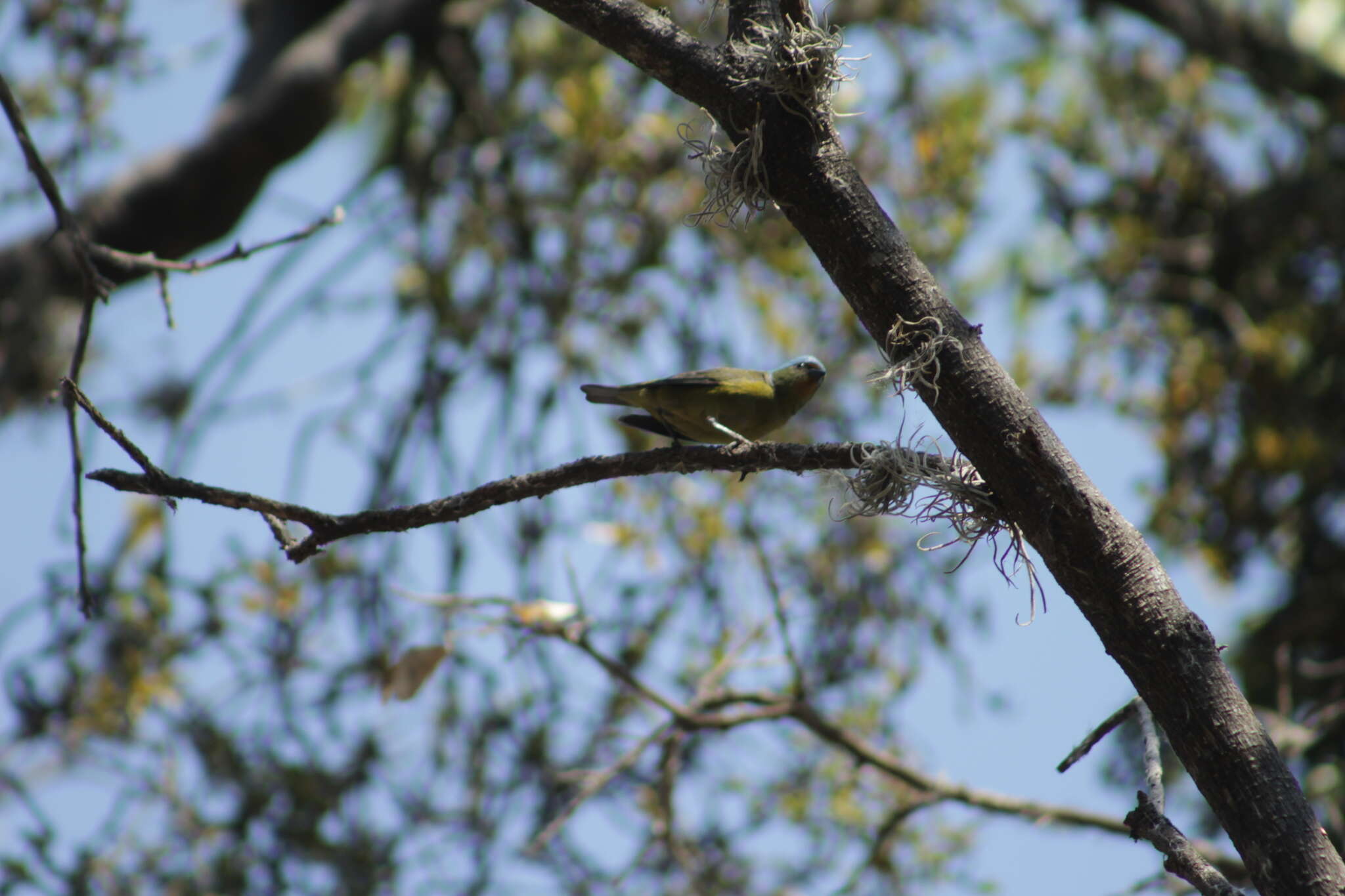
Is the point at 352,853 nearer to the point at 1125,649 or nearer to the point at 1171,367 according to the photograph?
the point at 1125,649

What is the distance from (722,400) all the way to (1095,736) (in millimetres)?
1796

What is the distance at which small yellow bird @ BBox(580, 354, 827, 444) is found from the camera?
341 centimetres

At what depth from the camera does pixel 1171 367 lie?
4973 millimetres

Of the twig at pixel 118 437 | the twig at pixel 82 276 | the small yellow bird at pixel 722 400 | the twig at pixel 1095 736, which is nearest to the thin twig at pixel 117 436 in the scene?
the twig at pixel 118 437

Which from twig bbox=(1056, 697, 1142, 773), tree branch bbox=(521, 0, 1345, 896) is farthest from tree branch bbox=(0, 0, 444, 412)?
twig bbox=(1056, 697, 1142, 773)

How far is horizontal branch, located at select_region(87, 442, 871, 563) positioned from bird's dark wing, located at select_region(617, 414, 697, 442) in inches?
62.1

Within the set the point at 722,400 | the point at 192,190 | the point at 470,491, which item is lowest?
the point at 470,491

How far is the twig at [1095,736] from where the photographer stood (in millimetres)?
1812

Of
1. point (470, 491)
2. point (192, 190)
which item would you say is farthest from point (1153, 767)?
point (192, 190)

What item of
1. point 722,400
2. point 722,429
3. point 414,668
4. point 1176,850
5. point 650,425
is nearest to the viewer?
point 1176,850

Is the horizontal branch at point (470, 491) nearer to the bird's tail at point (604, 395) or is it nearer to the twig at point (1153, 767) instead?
the twig at point (1153, 767)

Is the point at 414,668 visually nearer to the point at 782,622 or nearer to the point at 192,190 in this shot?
the point at 782,622

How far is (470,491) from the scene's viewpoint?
1.79 meters

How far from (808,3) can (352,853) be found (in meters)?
3.76
